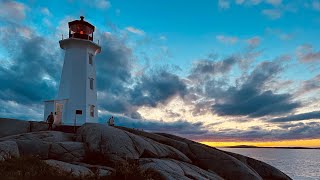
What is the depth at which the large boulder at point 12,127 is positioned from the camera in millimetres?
23672

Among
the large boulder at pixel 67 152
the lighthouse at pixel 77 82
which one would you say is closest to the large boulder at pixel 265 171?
the large boulder at pixel 67 152

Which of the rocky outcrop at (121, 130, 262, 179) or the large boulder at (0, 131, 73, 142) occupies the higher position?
the large boulder at (0, 131, 73, 142)

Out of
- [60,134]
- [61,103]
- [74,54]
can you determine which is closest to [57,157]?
[60,134]

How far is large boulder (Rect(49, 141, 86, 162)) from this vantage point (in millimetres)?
15594

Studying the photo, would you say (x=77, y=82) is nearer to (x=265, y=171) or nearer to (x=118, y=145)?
(x=118, y=145)

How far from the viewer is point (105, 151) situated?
16.4m

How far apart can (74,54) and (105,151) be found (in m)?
19.0

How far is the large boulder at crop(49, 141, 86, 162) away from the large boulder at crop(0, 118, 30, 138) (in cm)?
976

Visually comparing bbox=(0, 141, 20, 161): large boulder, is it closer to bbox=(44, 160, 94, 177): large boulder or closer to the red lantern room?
bbox=(44, 160, 94, 177): large boulder

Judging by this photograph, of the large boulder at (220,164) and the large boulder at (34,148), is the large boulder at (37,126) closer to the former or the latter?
the large boulder at (34,148)

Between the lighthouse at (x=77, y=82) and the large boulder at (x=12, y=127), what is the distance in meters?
6.73

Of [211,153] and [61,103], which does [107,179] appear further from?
[61,103]

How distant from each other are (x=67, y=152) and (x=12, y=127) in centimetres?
1067

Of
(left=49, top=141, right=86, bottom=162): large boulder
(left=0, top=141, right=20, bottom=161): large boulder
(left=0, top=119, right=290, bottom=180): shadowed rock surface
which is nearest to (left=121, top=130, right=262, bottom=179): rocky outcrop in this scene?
(left=0, top=119, right=290, bottom=180): shadowed rock surface
